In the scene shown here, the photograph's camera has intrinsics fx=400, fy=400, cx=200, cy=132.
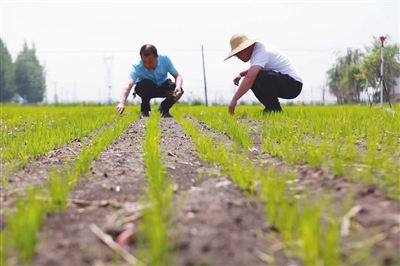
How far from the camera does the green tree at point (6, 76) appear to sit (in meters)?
Result: 44.8

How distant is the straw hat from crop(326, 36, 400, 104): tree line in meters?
20.1

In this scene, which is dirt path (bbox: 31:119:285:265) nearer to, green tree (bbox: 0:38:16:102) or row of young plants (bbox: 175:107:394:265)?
row of young plants (bbox: 175:107:394:265)

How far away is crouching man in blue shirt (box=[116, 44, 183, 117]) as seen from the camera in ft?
17.2

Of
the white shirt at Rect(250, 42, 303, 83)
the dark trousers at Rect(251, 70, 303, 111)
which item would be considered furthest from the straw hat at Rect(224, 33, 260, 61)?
the dark trousers at Rect(251, 70, 303, 111)

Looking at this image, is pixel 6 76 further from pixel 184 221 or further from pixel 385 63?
pixel 184 221

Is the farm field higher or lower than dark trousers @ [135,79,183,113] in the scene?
lower

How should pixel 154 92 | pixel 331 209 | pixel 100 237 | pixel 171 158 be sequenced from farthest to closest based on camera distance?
pixel 154 92 < pixel 171 158 < pixel 331 209 < pixel 100 237

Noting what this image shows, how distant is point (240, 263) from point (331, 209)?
41 centimetres

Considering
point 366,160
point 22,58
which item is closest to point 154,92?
point 366,160

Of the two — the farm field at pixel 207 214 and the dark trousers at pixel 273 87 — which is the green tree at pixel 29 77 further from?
the farm field at pixel 207 214

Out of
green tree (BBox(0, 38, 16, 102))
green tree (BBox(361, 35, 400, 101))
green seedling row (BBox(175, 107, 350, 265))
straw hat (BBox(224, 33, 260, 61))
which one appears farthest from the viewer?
green tree (BBox(0, 38, 16, 102))

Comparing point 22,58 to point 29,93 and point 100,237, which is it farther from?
point 100,237

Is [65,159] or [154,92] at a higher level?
[154,92]

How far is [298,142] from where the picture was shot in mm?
2600
